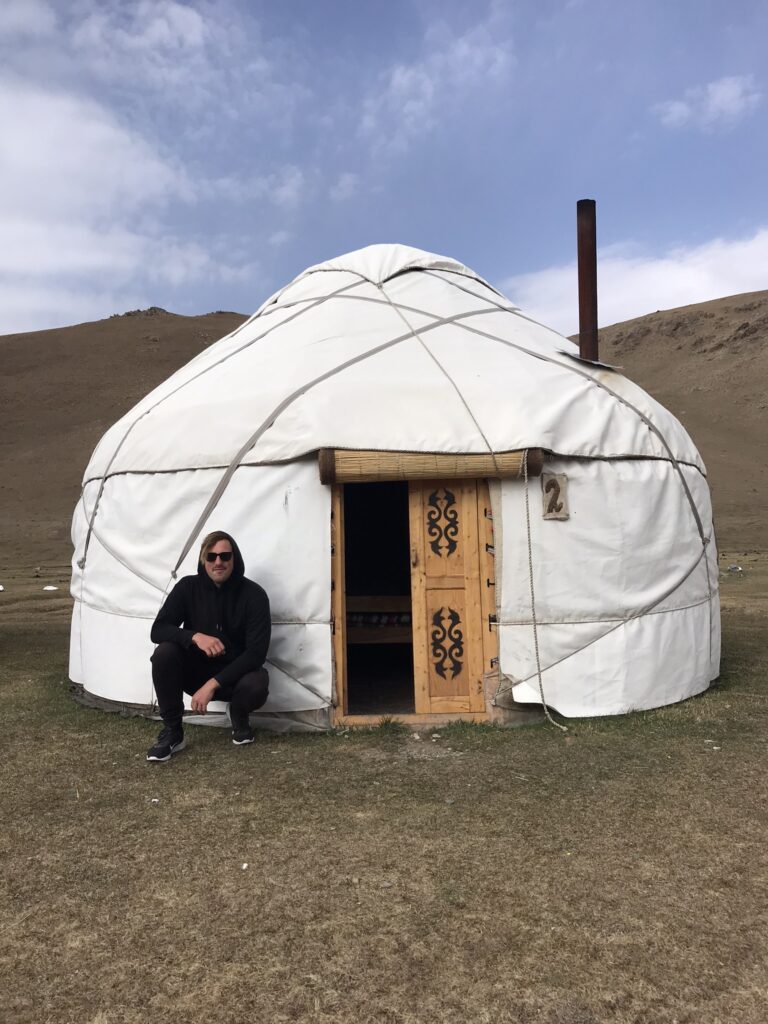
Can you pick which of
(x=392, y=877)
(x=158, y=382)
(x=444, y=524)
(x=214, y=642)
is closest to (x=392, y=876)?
(x=392, y=877)

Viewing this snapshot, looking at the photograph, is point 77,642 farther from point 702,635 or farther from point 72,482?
point 72,482

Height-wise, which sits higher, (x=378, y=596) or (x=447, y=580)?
(x=447, y=580)

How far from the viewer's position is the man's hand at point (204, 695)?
3531 mm

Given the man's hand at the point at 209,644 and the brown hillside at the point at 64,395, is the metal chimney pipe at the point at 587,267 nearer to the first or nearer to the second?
the man's hand at the point at 209,644

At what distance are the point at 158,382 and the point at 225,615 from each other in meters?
34.0

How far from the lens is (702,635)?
4.68 m

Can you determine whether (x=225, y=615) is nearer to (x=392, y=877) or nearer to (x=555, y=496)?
(x=392, y=877)

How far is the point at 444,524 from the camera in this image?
4.24m

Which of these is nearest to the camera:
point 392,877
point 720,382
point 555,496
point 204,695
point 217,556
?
point 392,877

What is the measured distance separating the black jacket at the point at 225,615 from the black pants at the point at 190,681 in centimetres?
4

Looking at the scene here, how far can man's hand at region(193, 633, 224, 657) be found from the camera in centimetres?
363

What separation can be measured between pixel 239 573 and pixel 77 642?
185 centimetres

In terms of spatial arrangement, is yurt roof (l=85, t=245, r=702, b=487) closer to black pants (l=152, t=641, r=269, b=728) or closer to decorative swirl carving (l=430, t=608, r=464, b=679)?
decorative swirl carving (l=430, t=608, r=464, b=679)

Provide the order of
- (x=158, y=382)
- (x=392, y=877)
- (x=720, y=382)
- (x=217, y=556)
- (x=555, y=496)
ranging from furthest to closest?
(x=720, y=382) → (x=158, y=382) → (x=555, y=496) → (x=217, y=556) → (x=392, y=877)
